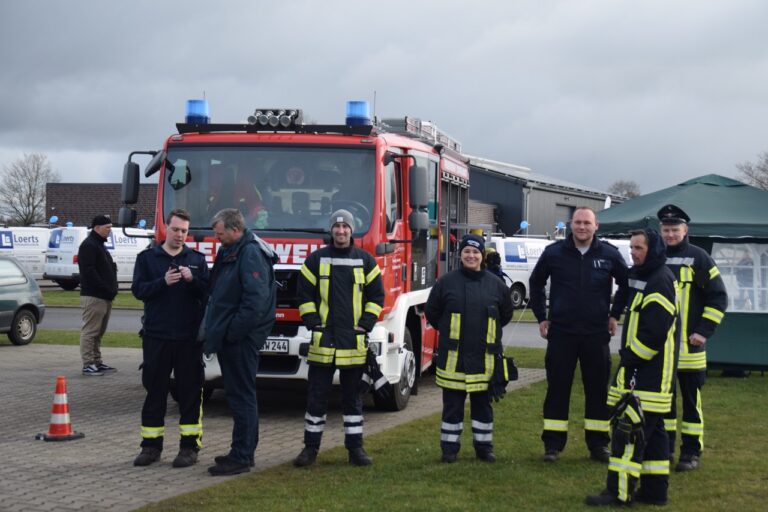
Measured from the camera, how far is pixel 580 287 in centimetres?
820

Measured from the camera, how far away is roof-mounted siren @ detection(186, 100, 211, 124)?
1091 cm

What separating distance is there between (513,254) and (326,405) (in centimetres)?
2270

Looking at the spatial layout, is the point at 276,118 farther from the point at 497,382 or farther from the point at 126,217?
the point at 497,382

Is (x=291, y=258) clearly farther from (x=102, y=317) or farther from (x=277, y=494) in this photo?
(x=102, y=317)

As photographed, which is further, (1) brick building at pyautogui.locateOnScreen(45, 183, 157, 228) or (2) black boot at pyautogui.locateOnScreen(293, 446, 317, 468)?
(1) brick building at pyautogui.locateOnScreen(45, 183, 157, 228)

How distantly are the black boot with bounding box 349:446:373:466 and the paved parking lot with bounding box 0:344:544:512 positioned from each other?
0.62 m

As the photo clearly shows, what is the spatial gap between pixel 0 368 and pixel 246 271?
327 inches

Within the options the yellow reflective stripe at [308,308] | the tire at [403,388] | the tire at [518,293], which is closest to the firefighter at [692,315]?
the yellow reflective stripe at [308,308]

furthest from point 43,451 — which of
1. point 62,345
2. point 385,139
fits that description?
point 62,345

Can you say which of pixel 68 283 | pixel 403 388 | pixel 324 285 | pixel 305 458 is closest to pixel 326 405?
pixel 305 458

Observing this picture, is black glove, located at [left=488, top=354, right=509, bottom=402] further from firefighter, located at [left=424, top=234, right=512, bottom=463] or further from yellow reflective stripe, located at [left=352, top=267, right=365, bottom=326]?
yellow reflective stripe, located at [left=352, top=267, right=365, bottom=326]

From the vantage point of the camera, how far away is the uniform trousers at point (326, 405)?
8.16 meters

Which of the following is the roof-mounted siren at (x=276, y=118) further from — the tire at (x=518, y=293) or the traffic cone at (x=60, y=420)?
the tire at (x=518, y=293)

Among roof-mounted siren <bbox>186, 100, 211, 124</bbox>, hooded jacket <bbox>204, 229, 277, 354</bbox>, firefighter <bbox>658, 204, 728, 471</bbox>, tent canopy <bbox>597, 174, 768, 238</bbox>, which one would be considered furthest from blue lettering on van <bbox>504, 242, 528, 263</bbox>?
hooded jacket <bbox>204, 229, 277, 354</bbox>
